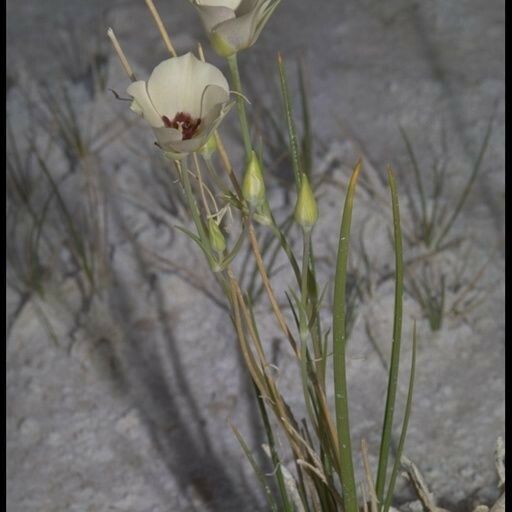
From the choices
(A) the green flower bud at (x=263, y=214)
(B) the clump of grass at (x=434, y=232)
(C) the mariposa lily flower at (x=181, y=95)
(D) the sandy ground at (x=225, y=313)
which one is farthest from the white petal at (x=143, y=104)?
(B) the clump of grass at (x=434, y=232)

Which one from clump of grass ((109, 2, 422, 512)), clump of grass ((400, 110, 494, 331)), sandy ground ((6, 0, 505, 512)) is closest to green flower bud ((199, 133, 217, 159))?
clump of grass ((109, 2, 422, 512))

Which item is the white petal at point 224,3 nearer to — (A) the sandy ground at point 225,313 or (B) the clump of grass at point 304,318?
(B) the clump of grass at point 304,318

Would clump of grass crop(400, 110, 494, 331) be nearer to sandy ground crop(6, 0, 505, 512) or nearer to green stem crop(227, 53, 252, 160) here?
sandy ground crop(6, 0, 505, 512)

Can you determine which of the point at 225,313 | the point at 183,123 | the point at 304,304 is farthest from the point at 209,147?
the point at 225,313

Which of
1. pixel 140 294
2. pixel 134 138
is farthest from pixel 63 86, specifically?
pixel 140 294

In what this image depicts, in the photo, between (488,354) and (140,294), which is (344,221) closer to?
(488,354)

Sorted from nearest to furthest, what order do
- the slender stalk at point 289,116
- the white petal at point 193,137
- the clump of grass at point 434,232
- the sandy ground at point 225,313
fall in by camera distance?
1. the white petal at point 193,137
2. the slender stalk at point 289,116
3. the sandy ground at point 225,313
4. the clump of grass at point 434,232
